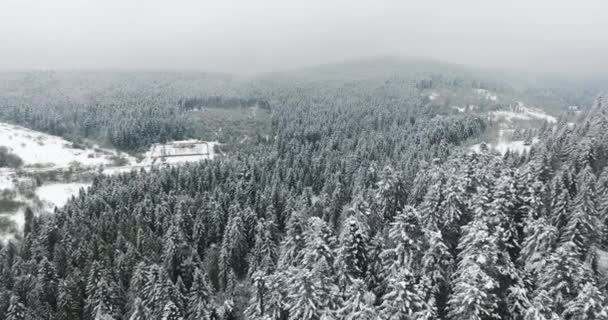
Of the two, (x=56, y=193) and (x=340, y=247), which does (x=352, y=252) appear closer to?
(x=340, y=247)

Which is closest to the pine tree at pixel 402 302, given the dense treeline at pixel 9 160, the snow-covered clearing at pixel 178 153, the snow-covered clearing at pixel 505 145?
the snow-covered clearing at pixel 505 145

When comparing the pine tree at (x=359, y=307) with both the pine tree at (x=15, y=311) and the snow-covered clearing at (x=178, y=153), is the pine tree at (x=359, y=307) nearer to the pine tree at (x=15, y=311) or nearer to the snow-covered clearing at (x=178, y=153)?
the pine tree at (x=15, y=311)

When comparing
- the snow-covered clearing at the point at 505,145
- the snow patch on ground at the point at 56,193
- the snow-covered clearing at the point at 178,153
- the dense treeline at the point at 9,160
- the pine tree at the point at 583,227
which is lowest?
the snow patch on ground at the point at 56,193

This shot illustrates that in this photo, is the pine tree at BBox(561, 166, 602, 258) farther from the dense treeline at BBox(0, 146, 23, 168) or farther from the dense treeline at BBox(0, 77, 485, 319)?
the dense treeline at BBox(0, 146, 23, 168)

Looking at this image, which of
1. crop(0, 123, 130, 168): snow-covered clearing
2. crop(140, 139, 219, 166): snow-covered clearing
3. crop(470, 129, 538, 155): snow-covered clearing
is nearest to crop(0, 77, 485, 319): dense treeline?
crop(470, 129, 538, 155): snow-covered clearing

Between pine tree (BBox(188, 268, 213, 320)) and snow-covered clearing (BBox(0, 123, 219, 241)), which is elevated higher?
pine tree (BBox(188, 268, 213, 320))

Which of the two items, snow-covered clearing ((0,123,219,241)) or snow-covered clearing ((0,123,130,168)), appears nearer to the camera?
snow-covered clearing ((0,123,219,241))

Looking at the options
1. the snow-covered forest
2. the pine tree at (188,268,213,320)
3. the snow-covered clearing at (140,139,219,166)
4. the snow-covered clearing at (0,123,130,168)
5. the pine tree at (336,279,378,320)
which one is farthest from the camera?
→ the snow-covered clearing at (140,139,219,166)

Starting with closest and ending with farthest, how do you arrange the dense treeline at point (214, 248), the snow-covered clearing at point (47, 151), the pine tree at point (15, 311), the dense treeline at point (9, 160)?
the dense treeline at point (214, 248), the pine tree at point (15, 311), the dense treeline at point (9, 160), the snow-covered clearing at point (47, 151)

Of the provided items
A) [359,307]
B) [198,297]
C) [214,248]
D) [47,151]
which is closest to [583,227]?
[359,307]

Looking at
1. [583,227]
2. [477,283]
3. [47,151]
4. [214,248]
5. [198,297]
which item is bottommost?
[214,248]

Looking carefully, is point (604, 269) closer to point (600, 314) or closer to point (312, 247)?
point (600, 314)

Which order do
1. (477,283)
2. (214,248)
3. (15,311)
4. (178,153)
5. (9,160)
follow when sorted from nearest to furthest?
(477,283)
(15,311)
(214,248)
(9,160)
(178,153)
